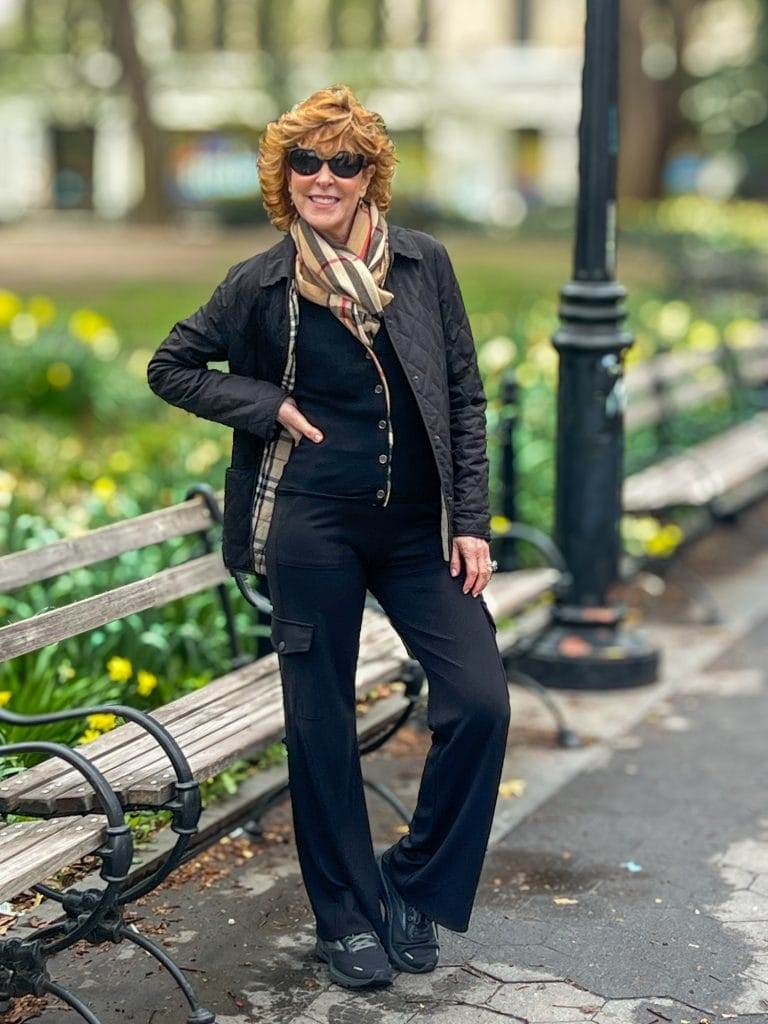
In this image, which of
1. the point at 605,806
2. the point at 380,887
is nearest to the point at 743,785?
the point at 605,806

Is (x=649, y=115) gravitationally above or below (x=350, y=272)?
below

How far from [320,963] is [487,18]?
175 ft

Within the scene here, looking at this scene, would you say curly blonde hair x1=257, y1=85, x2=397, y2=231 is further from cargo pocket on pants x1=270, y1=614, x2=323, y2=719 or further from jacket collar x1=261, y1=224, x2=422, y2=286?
cargo pocket on pants x1=270, y1=614, x2=323, y2=719

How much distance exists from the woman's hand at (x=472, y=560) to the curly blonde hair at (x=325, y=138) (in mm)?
798

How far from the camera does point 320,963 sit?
408 centimetres

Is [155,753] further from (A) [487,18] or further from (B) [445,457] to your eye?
(A) [487,18]

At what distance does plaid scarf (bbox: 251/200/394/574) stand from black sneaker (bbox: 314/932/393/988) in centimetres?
87

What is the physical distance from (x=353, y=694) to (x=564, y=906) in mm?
1000

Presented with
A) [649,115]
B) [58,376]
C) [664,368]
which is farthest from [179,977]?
[649,115]

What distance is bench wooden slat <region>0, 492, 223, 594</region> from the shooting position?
4219 millimetres

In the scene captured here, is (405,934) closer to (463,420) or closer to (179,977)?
(179,977)

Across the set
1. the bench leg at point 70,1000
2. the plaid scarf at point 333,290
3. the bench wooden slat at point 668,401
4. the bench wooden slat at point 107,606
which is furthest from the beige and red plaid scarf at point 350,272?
the bench wooden slat at point 668,401

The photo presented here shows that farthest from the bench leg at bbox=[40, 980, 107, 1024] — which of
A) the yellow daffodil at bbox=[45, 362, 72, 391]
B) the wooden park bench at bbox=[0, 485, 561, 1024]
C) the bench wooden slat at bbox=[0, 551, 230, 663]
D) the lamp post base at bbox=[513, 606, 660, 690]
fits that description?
the yellow daffodil at bbox=[45, 362, 72, 391]

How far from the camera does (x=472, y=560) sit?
3.84 meters
